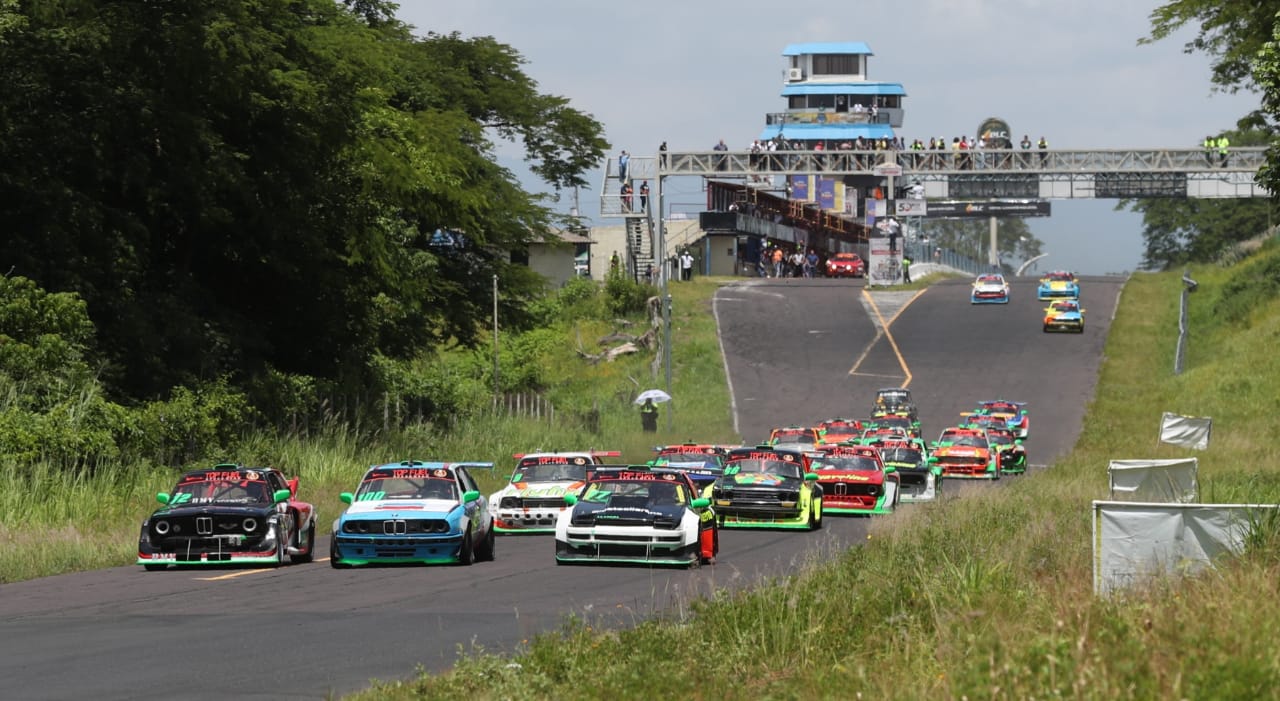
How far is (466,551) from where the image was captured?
876 inches

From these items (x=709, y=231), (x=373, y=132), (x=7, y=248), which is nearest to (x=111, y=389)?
(x=7, y=248)

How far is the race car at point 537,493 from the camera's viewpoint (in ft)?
91.9

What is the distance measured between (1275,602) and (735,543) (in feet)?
53.6

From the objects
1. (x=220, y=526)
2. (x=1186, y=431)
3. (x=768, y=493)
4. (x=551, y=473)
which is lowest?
(x=768, y=493)

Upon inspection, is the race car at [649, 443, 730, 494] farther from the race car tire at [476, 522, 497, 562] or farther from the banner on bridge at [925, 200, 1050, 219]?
the banner on bridge at [925, 200, 1050, 219]

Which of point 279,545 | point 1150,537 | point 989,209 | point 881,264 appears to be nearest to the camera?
point 1150,537

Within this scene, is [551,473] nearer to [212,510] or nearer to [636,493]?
[636,493]

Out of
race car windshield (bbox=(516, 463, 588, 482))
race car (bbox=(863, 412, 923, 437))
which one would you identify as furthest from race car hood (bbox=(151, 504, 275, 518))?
race car (bbox=(863, 412, 923, 437))

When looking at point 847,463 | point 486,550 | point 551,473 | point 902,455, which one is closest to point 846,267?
point 902,455

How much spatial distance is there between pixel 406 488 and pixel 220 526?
2580 mm

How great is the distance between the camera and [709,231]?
366 ft

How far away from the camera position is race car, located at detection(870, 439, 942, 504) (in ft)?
117

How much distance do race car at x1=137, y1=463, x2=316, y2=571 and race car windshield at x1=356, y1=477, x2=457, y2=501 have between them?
1072 mm

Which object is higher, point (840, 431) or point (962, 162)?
point (962, 162)
